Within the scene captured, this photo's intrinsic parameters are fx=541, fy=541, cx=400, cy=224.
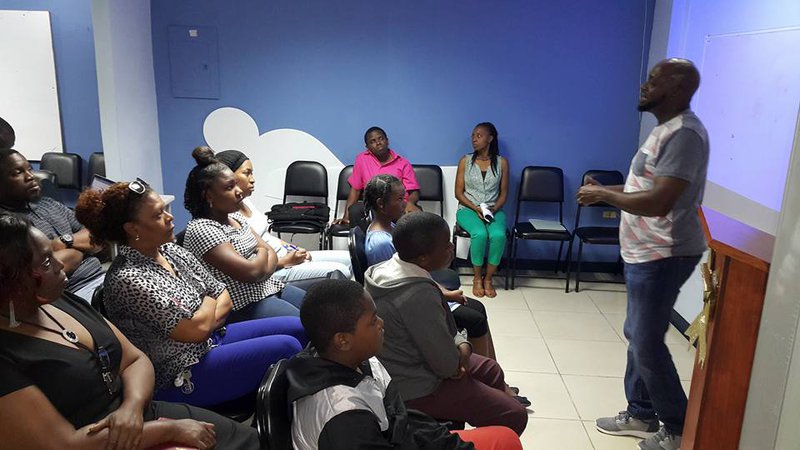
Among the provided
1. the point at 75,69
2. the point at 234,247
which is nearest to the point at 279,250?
the point at 234,247

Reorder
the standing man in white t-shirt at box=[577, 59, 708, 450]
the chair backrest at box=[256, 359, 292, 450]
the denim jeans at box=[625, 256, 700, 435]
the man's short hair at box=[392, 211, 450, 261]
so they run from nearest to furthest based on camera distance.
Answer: the chair backrest at box=[256, 359, 292, 450], the man's short hair at box=[392, 211, 450, 261], the standing man in white t-shirt at box=[577, 59, 708, 450], the denim jeans at box=[625, 256, 700, 435]

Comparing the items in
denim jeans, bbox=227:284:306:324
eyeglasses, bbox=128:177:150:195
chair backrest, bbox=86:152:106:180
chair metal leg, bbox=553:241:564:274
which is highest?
eyeglasses, bbox=128:177:150:195

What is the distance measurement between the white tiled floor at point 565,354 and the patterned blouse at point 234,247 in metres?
1.37

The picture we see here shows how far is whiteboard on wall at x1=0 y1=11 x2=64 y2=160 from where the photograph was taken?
4.68 meters

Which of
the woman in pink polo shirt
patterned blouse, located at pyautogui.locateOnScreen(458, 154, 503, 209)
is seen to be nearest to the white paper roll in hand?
patterned blouse, located at pyautogui.locateOnScreen(458, 154, 503, 209)

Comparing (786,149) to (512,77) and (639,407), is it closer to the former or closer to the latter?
(639,407)

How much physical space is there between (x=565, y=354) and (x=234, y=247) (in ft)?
6.77

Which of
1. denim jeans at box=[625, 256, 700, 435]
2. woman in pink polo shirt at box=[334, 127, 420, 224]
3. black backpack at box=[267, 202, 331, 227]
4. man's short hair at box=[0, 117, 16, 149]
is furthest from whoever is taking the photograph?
woman in pink polo shirt at box=[334, 127, 420, 224]

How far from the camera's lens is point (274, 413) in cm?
120

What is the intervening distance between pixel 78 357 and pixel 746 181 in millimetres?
2887

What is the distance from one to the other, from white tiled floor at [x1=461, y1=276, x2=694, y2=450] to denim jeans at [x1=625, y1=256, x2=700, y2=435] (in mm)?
313

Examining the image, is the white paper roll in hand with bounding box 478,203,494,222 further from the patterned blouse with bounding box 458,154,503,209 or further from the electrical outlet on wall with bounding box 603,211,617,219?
the electrical outlet on wall with bounding box 603,211,617,219

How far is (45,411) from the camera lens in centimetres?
119

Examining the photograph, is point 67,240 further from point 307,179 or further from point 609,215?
point 609,215
